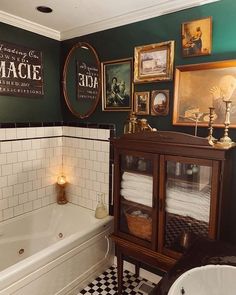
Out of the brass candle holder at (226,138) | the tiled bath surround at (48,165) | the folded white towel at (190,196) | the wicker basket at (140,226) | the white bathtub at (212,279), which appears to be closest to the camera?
the white bathtub at (212,279)

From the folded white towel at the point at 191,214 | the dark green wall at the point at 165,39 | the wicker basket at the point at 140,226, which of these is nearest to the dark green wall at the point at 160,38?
the dark green wall at the point at 165,39

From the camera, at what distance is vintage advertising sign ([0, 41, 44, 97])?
2.21 metres

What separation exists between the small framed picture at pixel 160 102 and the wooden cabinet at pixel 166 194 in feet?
A: 1.20

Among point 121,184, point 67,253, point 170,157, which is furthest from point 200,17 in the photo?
point 67,253

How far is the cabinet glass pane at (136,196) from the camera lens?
1.80 meters

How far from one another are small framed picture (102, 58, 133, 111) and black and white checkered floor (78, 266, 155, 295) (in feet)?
5.10

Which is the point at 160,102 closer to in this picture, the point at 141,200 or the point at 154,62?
the point at 154,62

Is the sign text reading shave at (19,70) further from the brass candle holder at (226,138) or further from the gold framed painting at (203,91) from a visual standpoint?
the brass candle holder at (226,138)

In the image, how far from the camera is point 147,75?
2.04 meters

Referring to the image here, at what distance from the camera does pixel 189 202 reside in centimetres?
164

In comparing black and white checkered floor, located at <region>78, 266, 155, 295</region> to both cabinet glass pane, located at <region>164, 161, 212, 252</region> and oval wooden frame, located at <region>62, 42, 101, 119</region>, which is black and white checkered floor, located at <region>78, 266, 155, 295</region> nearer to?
cabinet glass pane, located at <region>164, 161, 212, 252</region>

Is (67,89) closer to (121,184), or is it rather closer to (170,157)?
(121,184)

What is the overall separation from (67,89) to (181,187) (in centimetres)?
167

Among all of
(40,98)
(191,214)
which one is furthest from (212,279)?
(40,98)
